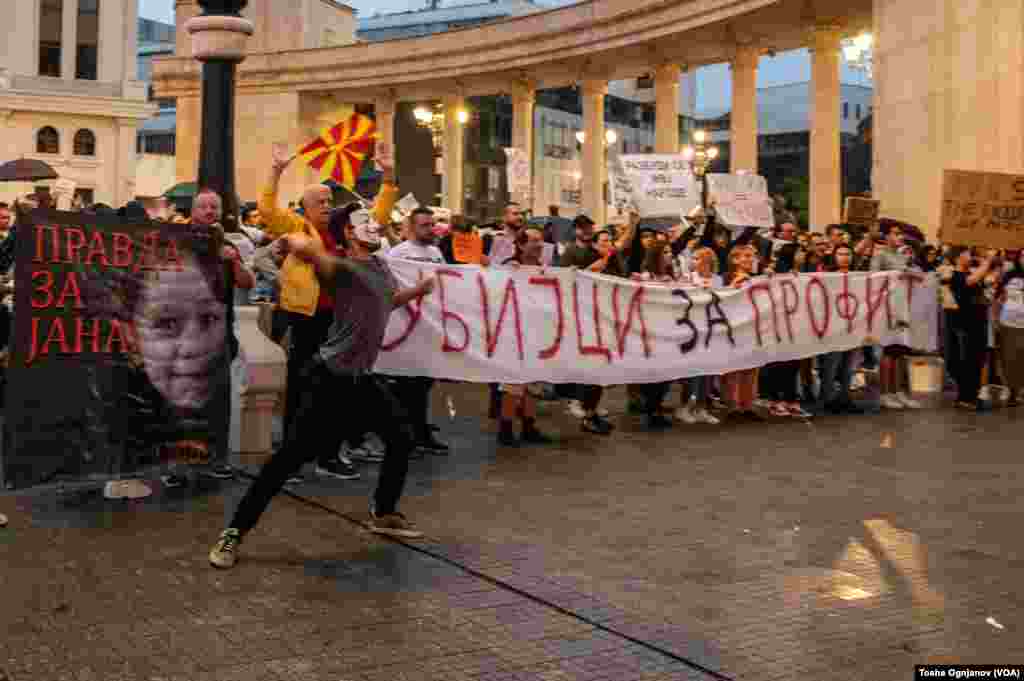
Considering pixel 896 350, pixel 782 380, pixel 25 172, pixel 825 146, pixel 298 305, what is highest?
pixel 825 146

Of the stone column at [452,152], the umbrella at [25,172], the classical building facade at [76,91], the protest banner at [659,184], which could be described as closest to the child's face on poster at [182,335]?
the protest banner at [659,184]

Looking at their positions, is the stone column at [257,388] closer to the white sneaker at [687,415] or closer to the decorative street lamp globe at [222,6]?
the decorative street lamp globe at [222,6]

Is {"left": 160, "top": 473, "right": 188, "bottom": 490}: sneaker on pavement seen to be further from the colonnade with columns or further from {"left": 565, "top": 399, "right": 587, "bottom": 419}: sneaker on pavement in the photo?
the colonnade with columns

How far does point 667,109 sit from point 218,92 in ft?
89.0

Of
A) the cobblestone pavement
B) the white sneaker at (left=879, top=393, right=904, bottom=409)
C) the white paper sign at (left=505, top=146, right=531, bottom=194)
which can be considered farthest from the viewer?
the white paper sign at (left=505, top=146, right=531, bottom=194)

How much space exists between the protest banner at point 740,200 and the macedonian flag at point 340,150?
6.24 meters

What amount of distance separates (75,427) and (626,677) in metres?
4.26

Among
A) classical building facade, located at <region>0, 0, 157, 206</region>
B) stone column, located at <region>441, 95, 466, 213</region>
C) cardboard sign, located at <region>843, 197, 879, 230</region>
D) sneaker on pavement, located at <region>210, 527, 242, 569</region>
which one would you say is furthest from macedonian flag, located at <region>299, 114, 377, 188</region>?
classical building facade, located at <region>0, 0, 157, 206</region>

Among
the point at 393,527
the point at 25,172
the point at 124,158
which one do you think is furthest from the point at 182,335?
the point at 124,158

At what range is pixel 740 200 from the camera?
16.6 meters

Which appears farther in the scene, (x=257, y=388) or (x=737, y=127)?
(x=737, y=127)

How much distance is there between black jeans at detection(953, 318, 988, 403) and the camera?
45.2 ft

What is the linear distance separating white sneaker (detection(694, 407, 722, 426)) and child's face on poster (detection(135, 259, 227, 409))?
5583 millimetres

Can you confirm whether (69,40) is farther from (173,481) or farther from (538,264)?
(173,481)
